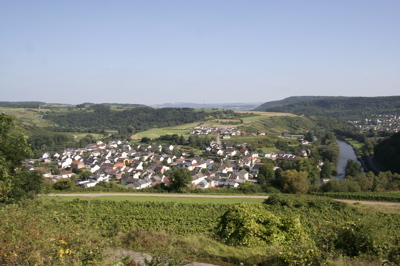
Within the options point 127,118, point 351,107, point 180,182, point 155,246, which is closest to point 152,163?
point 180,182

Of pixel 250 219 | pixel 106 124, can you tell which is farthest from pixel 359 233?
pixel 106 124

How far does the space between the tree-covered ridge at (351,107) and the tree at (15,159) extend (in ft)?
400

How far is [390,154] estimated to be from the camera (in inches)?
1634

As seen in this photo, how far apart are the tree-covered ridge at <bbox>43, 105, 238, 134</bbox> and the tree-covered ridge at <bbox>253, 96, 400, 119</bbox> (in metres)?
52.0

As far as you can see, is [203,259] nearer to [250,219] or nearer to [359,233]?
[250,219]

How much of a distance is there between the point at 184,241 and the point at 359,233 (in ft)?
15.2

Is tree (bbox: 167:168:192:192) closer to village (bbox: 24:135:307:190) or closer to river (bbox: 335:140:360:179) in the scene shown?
village (bbox: 24:135:307:190)

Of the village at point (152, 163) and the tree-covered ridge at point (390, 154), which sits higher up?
the tree-covered ridge at point (390, 154)

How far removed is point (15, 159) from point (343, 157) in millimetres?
50753

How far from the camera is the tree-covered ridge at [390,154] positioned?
3912cm

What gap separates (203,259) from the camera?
7.23 metres

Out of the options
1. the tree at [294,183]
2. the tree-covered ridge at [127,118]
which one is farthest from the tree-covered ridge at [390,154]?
the tree-covered ridge at [127,118]

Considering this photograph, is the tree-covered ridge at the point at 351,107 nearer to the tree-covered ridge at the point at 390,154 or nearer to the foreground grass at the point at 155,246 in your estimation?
the tree-covered ridge at the point at 390,154

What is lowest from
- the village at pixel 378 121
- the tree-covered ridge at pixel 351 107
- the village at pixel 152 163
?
the village at pixel 152 163
